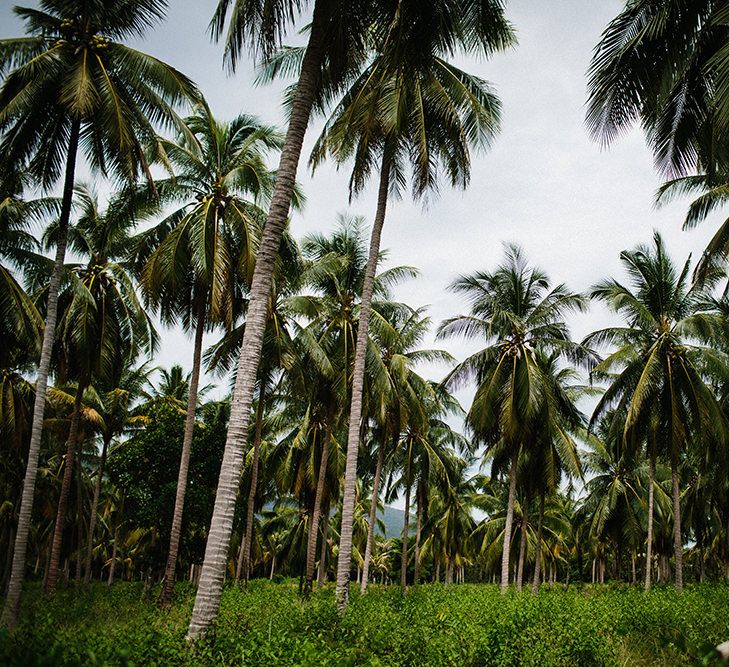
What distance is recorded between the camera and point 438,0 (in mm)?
9625

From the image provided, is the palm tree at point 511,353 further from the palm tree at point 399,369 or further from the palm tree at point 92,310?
the palm tree at point 92,310

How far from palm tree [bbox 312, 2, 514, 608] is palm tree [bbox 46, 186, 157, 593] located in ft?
26.1

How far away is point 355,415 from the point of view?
13766 millimetres

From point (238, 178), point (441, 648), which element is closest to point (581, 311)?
point (238, 178)

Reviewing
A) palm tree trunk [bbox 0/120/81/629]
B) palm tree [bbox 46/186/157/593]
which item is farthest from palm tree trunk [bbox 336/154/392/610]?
palm tree [bbox 46/186/157/593]

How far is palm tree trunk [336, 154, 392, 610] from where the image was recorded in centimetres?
1308

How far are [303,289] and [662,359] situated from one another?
42.8 feet

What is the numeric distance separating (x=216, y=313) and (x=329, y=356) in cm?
727

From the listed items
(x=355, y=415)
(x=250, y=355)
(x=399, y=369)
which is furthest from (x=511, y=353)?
(x=250, y=355)

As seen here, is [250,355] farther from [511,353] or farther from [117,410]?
[117,410]

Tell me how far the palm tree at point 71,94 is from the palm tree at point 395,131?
3910 mm

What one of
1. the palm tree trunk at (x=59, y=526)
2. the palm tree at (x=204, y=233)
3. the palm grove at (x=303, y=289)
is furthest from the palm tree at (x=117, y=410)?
the palm tree at (x=204, y=233)

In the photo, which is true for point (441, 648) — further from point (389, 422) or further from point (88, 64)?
point (389, 422)

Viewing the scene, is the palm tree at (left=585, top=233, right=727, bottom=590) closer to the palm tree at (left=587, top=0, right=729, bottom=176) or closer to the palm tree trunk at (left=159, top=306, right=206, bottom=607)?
the palm tree at (left=587, top=0, right=729, bottom=176)
